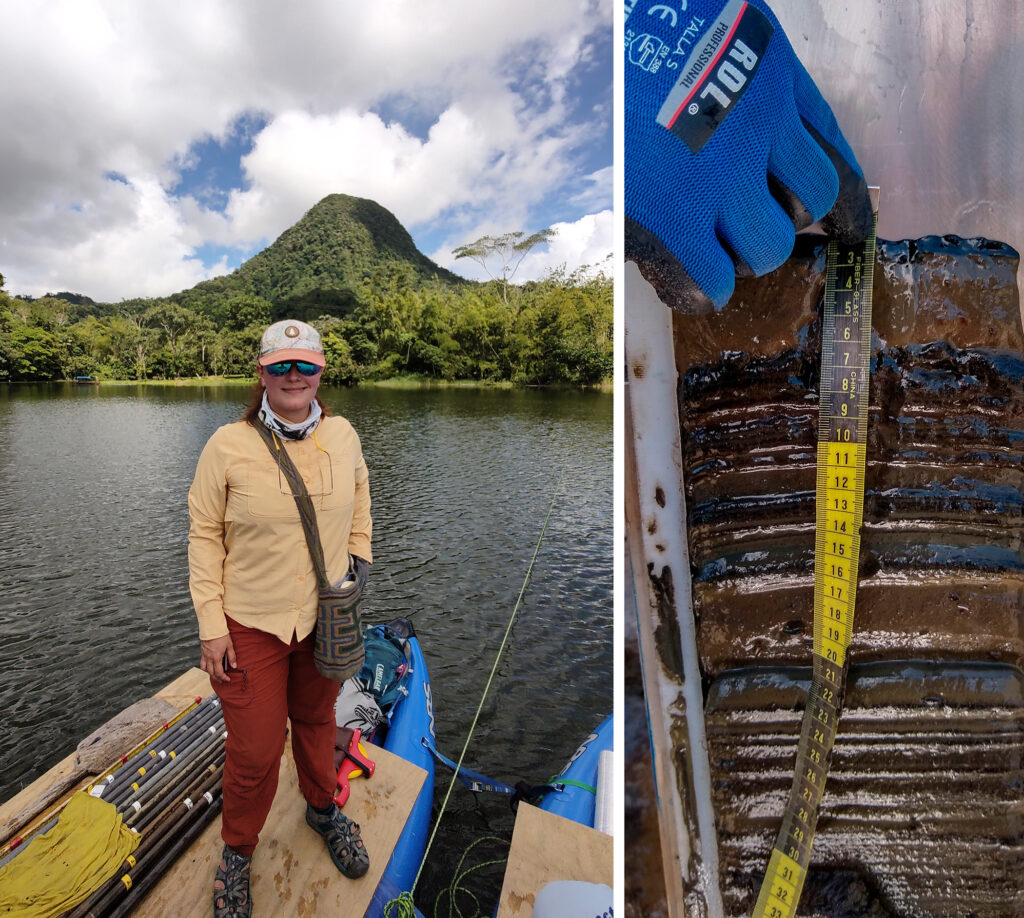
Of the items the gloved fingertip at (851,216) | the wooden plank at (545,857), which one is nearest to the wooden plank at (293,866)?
the wooden plank at (545,857)

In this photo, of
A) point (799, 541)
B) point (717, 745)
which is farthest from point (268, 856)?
point (799, 541)

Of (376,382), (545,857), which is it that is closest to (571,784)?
(545,857)

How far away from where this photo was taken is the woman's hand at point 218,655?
1.11 m

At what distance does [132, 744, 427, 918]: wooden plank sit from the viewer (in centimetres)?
136

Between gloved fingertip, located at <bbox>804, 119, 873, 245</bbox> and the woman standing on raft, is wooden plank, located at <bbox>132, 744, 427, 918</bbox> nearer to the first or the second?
the woman standing on raft

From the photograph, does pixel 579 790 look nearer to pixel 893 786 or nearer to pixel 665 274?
pixel 893 786

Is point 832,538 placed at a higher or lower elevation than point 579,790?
higher

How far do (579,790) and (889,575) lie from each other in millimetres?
1649

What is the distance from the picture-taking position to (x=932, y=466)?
2.53 feet

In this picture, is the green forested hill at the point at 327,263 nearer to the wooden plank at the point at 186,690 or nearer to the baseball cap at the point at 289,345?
the wooden plank at the point at 186,690

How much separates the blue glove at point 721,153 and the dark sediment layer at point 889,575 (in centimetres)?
8

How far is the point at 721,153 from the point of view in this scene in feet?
1.93

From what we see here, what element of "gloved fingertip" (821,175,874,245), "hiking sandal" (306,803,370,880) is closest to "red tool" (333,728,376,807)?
"hiking sandal" (306,803,370,880)

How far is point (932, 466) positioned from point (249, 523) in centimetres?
116
